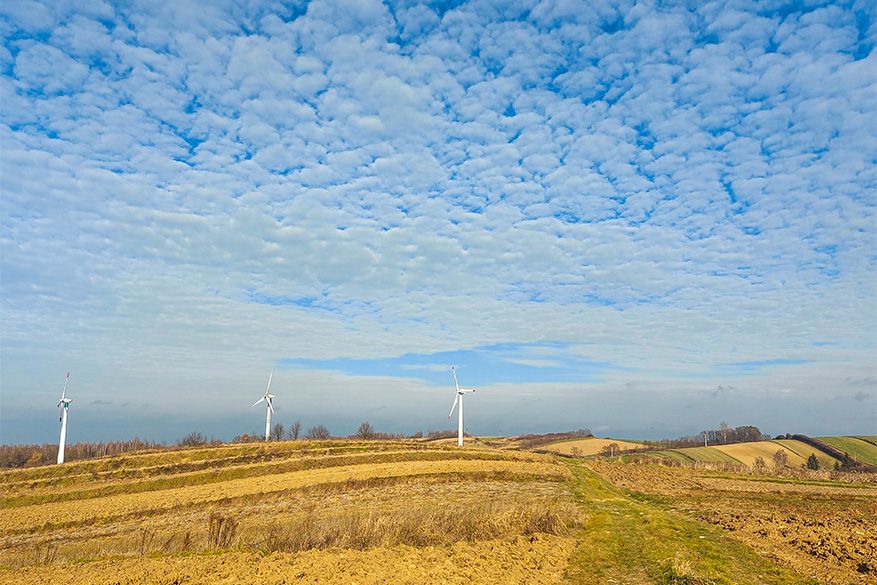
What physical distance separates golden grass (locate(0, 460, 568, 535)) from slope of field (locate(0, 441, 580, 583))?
26 cm

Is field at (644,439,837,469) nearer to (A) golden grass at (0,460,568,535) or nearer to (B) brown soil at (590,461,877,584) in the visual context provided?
(A) golden grass at (0,460,568,535)

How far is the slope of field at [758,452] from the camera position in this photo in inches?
4737

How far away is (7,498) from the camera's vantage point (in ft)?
192

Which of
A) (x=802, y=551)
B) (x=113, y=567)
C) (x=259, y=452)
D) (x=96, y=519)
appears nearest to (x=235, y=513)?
(x=96, y=519)

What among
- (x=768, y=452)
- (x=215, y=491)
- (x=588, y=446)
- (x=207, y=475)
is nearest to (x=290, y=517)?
(x=215, y=491)

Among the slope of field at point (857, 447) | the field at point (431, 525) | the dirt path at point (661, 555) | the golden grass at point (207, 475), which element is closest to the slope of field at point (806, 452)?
the slope of field at point (857, 447)

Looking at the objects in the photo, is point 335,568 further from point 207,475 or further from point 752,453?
point 752,453

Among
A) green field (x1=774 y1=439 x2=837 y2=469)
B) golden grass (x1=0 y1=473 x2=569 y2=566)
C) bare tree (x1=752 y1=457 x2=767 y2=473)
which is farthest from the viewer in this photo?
green field (x1=774 y1=439 x2=837 y2=469)

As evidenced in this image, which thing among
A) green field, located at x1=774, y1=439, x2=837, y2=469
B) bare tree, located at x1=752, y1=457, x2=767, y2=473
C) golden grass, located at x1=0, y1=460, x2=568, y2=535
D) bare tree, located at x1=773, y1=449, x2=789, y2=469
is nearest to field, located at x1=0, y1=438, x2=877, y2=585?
golden grass, located at x1=0, y1=460, x2=568, y2=535

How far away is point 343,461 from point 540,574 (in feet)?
206

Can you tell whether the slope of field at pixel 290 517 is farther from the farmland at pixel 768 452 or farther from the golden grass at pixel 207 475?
the farmland at pixel 768 452

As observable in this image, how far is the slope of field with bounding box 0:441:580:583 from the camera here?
60.0 ft

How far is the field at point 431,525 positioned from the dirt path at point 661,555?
3.8 inches

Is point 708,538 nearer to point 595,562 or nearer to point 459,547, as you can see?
point 595,562
